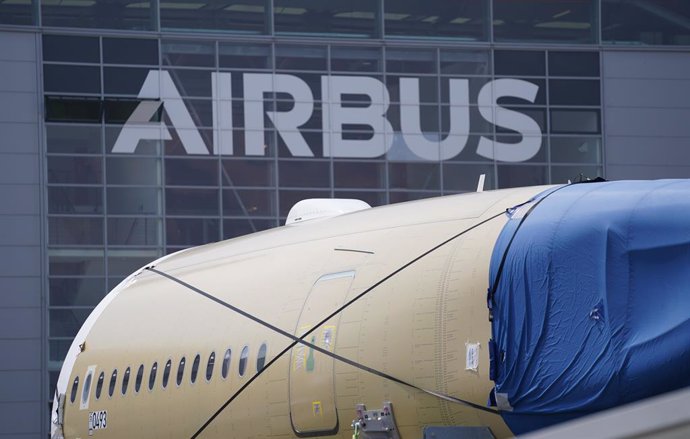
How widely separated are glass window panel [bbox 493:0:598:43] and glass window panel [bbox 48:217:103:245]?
12.5 m

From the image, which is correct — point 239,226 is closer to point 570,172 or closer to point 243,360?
point 570,172

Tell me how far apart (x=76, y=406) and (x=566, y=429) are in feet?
43.0

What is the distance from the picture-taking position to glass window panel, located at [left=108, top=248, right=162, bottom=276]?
3569 centimetres

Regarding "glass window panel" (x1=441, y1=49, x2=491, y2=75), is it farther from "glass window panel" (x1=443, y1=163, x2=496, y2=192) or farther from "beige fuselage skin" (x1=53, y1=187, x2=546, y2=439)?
"beige fuselage skin" (x1=53, y1=187, x2=546, y2=439)

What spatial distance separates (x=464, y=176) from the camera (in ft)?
123

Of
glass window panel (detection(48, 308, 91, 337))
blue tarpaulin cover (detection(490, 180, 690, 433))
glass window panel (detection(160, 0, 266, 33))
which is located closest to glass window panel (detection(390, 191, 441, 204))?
glass window panel (detection(160, 0, 266, 33))

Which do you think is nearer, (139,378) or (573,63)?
(139,378)

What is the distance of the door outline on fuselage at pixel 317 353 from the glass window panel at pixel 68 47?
2550 cm

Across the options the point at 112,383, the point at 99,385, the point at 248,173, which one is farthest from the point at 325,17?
→ the point at 112,383

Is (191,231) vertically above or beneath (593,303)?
beneath

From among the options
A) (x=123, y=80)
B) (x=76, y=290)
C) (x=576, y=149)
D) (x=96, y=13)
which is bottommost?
(x=76, y=290)

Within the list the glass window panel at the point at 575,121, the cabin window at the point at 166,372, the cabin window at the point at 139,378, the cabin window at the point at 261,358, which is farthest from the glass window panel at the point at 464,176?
the cabin window at the point at 261,358

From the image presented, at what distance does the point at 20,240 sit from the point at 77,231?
1532 millimetres

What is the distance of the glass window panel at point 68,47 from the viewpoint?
35.5 m
